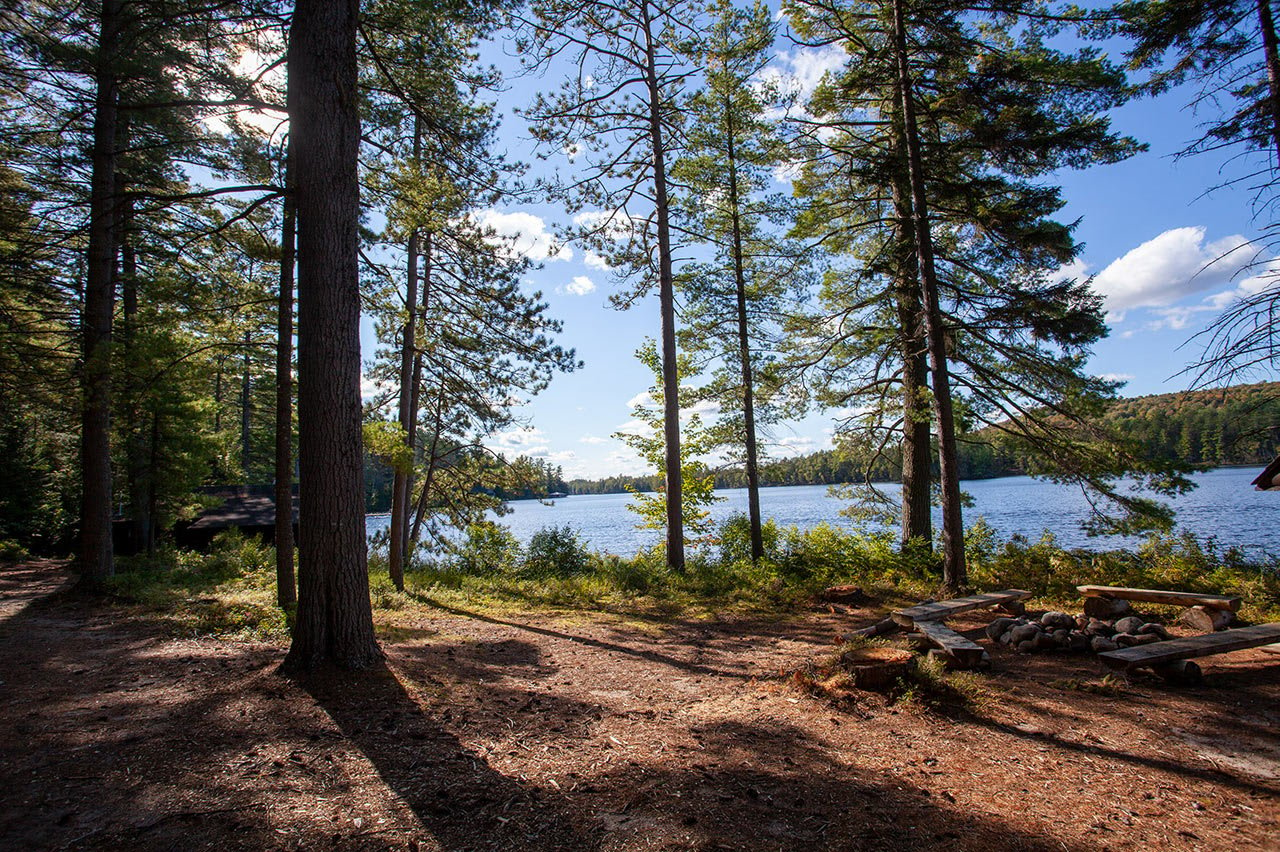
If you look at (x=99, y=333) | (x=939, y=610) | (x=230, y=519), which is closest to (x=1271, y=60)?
(x=939, y=610)

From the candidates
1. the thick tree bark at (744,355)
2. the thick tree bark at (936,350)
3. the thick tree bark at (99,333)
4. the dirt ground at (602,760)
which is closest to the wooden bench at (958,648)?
the dirt ground at (602,760)

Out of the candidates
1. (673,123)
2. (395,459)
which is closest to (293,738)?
(395,459)

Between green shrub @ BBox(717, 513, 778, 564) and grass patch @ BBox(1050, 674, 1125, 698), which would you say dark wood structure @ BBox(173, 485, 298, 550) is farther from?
grass patch @ BBox(1050, 674, 1125, 698)

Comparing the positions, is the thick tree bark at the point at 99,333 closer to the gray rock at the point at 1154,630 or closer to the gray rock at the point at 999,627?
the gray rock at the point at 999,627

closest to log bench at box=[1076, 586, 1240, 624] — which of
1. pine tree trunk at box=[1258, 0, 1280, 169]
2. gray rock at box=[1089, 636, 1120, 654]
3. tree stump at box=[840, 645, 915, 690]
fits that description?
gray rock at box=[1089, 636, 1120, 654]

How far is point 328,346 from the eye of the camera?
4977 millimetres

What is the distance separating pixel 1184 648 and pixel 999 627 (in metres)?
1.88

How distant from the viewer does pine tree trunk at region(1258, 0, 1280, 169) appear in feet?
22.5

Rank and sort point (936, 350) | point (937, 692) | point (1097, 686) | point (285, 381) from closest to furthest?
point (937, 692) → point (1097, 686) → point (285, 381) → point (936, 350)

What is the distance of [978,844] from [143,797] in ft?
14.3

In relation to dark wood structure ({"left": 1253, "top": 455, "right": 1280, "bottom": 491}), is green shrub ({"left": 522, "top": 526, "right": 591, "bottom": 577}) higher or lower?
lower

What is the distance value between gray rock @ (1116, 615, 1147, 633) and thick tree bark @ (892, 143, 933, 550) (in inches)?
156

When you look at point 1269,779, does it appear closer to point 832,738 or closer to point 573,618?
point 832,738

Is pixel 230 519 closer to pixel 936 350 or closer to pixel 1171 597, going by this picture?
pixel 936 350
